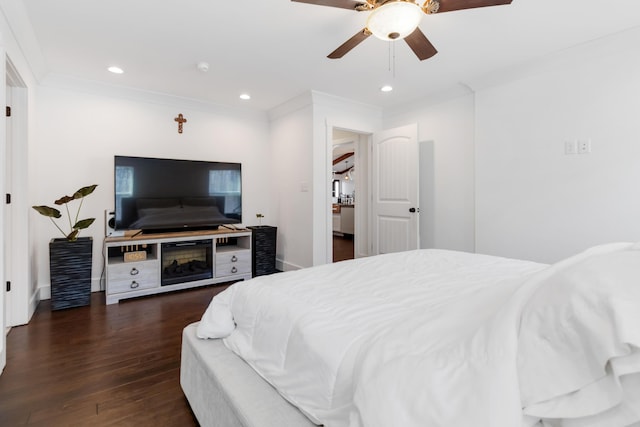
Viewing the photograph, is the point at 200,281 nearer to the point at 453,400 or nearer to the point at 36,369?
the point at 36,369

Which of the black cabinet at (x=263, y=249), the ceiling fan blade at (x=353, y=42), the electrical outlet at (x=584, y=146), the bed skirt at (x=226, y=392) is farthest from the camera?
the black cabinet at (x=263, y=249)

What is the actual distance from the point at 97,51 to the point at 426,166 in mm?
3707

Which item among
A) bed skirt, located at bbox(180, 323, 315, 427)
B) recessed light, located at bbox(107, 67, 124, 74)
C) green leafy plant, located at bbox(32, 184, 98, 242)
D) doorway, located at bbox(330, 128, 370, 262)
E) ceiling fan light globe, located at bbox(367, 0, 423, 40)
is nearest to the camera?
bed skirt, located at bbox(180, 323, 315, 427)

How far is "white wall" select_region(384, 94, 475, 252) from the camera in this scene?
3574 mm

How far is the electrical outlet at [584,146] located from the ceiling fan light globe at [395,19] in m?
1.98

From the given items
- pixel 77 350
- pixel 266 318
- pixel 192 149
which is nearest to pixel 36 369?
pixel 77 350

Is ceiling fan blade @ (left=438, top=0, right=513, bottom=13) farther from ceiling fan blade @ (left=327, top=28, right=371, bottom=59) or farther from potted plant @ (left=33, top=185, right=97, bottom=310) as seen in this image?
potted plant @ (left=33, top=185, right=97, bottom=310)

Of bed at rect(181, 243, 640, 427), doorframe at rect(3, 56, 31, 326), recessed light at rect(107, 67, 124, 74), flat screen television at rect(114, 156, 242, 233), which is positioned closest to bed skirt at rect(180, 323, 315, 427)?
bed at rect(181, 243, 640, 427)

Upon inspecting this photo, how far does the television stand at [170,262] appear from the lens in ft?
10.3

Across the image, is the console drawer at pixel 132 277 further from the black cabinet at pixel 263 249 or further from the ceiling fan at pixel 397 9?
the ceiling fan at pixel 397 9

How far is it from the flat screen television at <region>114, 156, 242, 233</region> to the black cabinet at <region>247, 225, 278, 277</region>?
352 mm

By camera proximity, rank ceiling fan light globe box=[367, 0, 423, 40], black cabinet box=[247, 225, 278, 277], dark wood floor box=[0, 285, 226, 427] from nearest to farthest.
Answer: dark wood floor box=[0, 285, 226, 427] < ceiling fan light globe box=[367, 0, 423, 40] < black cabinet box=[247, 225, 278, 277]

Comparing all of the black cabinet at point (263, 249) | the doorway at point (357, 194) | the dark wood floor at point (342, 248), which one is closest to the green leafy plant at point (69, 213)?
the black cabinet at point (263, 249)

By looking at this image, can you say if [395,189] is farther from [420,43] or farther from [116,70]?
[116,70]
